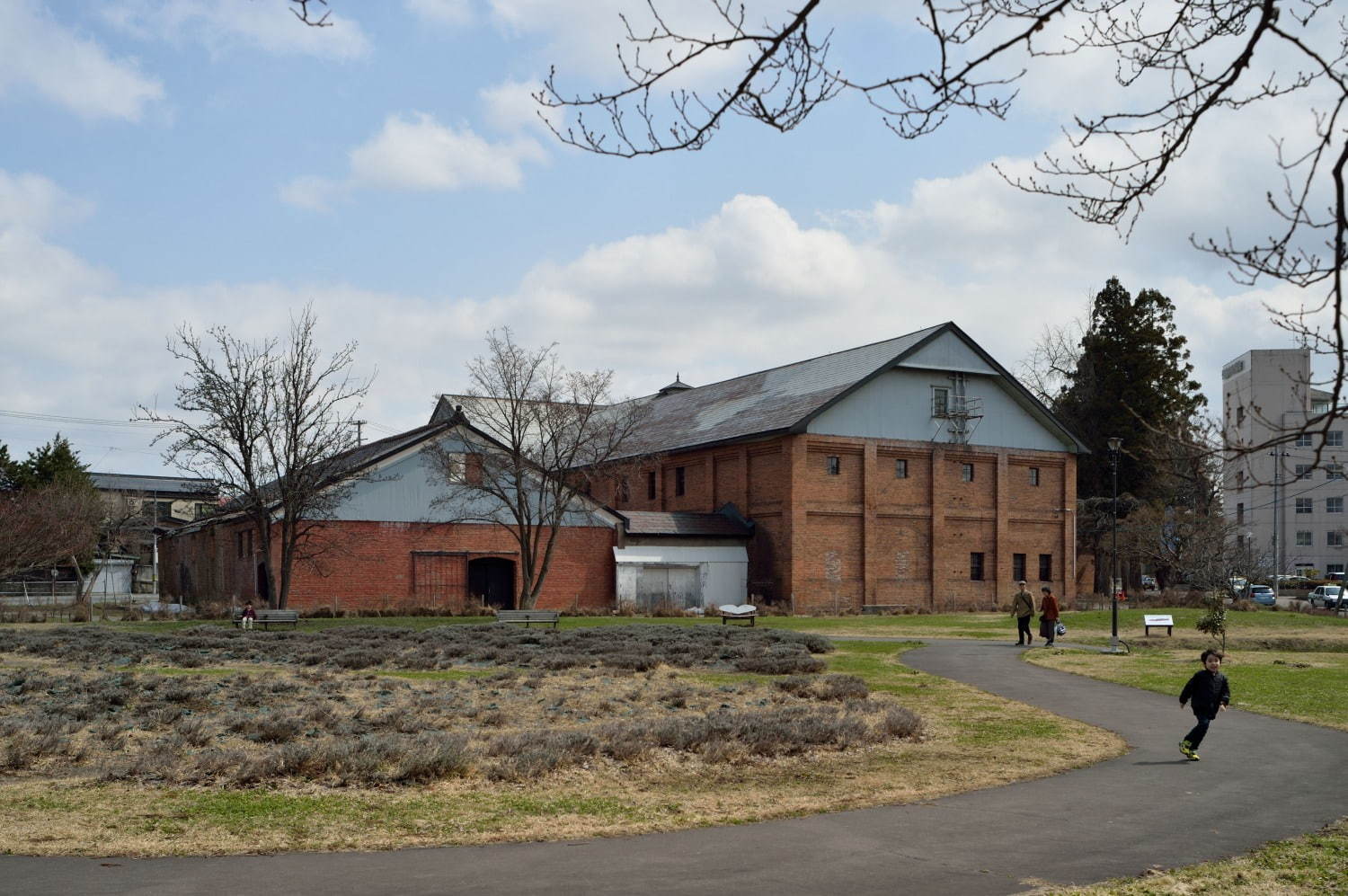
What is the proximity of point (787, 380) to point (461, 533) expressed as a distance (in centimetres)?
1794

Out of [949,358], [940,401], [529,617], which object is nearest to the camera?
[529,617]

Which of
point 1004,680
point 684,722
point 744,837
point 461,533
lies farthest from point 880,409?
point 744,837

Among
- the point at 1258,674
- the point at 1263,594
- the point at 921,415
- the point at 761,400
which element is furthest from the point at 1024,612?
the point at 1263,594

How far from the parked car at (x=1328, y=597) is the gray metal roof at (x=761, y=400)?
952 inches

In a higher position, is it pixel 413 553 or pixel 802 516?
pixel 802 516

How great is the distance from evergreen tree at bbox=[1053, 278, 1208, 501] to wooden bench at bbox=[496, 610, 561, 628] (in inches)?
1550

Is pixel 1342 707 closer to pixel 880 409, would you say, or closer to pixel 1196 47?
pixel 1196 47

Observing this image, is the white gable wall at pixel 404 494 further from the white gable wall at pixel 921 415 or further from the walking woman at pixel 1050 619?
the walking woman at pixel 1050 619

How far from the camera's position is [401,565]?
4769cm

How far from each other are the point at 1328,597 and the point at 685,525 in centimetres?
4044

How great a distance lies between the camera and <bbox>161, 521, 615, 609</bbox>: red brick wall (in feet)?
152

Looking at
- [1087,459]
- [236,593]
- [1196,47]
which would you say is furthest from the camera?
[1087,459]

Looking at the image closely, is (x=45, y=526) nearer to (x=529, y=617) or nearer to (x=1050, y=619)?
(x=529, y=617)

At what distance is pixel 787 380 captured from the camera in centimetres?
5934
